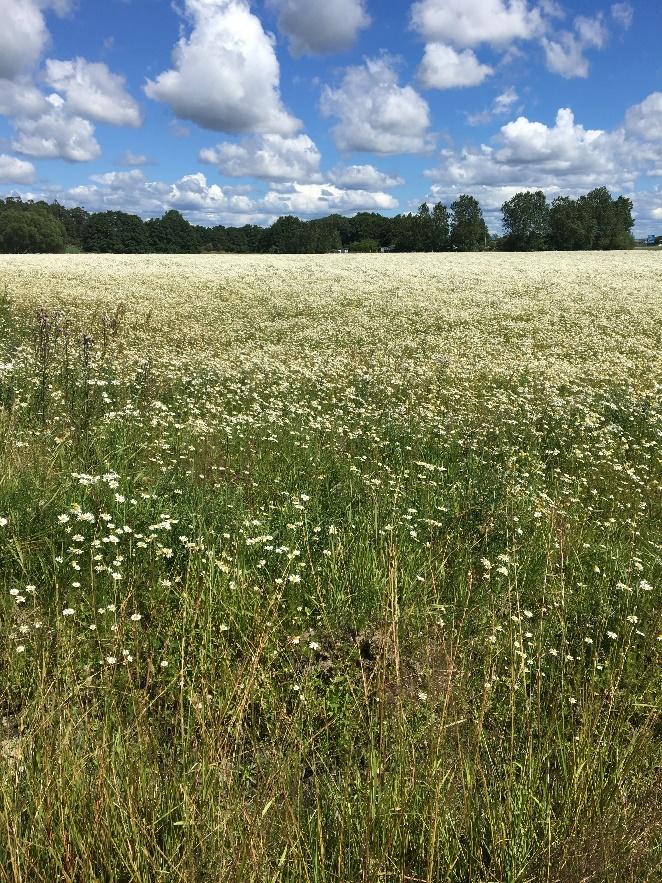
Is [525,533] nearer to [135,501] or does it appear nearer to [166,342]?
[135,501]

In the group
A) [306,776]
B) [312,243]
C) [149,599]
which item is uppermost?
[312,243]

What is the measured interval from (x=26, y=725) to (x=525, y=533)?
14.2ft

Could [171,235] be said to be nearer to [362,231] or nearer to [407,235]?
[362,231]

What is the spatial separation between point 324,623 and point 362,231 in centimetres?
13482

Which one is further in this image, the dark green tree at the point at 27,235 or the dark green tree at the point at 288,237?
the dark green tree at the point at 288,237

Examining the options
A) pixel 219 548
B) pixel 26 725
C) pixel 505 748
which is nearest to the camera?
pixel 26 725

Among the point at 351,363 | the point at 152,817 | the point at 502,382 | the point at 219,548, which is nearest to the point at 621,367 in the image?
the point at 502,382

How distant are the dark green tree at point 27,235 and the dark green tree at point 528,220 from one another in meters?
76.7

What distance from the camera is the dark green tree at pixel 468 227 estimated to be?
9831cm

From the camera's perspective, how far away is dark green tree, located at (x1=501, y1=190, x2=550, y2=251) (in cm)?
9575

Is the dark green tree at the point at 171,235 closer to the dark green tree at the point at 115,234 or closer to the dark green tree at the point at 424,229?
the dark green tree at the point at 115,234

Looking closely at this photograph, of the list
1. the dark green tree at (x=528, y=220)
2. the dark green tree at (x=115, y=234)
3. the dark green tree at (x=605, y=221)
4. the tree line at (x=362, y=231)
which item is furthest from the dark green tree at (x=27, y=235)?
the dark green tree at (x=605, y=221)

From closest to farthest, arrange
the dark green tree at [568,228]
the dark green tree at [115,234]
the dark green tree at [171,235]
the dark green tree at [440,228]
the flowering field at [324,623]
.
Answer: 1. the flowering field at [324,623]
2. the dark green tree at [568,228]
3. the dark green tree at [440,228]
4. the dark green tree at [115,234]
5. the dark green tree at [171,235]

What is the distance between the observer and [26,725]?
2977 mm
